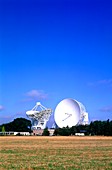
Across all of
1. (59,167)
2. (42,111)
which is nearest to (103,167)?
(59,167)

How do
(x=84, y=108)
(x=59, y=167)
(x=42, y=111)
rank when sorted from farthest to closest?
1. (x=42, y=111)
2. (x=84, y=108)
3. (x=59, y=167)

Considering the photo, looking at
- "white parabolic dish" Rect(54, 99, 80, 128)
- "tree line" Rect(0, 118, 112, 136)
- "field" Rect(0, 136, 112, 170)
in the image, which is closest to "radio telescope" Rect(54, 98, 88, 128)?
"white parabolic dish" Rect(54, 99, 80, 128)

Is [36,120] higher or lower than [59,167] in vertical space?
higher

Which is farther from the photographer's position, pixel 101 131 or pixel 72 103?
pixel 101 131

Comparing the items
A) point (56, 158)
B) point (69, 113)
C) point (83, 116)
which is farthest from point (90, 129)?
point (56, 158)

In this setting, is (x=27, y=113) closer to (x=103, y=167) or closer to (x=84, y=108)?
(x=84, y=108)

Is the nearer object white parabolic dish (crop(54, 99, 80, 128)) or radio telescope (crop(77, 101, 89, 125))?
white parabolic dish (crop(54, 99, 80, 128))

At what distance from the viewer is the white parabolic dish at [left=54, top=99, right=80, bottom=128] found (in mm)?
152125

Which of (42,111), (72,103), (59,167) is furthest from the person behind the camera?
(42,111)

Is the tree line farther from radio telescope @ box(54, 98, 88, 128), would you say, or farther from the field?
the field

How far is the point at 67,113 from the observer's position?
153125 mm

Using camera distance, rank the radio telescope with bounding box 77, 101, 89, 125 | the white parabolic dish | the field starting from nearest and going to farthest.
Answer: the field < the white parabolic dish < the radio telescope with bounding box 77, 101, 89, 125

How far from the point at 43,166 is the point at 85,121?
Result: 149351 millimetres

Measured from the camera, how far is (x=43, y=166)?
23.8 metres
